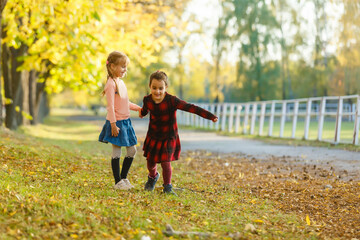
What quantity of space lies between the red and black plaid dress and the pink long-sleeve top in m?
0.27

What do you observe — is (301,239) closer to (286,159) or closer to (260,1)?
(286,159)

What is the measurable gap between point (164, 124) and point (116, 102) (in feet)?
2.17

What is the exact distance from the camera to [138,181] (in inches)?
255

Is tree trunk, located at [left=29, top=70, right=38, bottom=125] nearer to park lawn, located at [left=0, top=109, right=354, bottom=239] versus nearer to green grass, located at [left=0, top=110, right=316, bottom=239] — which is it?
park lawn, located at [left=0, top=109, right=354, bottom=239]

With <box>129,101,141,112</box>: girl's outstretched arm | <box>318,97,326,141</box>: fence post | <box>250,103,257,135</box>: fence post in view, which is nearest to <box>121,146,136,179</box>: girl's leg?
<box>129,101,141,112</box>: girl's outstretched arm

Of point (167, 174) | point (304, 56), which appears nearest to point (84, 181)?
point (167, 174)

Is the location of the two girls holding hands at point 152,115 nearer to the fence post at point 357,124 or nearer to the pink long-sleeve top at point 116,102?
the pink long-sleeve top at point 116,102

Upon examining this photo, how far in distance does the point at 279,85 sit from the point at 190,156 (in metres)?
32.4

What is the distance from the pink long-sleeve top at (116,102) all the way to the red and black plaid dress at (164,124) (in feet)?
0.88

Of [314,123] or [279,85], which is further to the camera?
[279,85]

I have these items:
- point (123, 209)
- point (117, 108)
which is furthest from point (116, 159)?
point (123, 209)

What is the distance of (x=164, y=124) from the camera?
5.27m

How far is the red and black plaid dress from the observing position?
5.23m

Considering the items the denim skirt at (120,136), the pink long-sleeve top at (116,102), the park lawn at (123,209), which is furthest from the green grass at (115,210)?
the pink long-sleeve top at (116,102)
